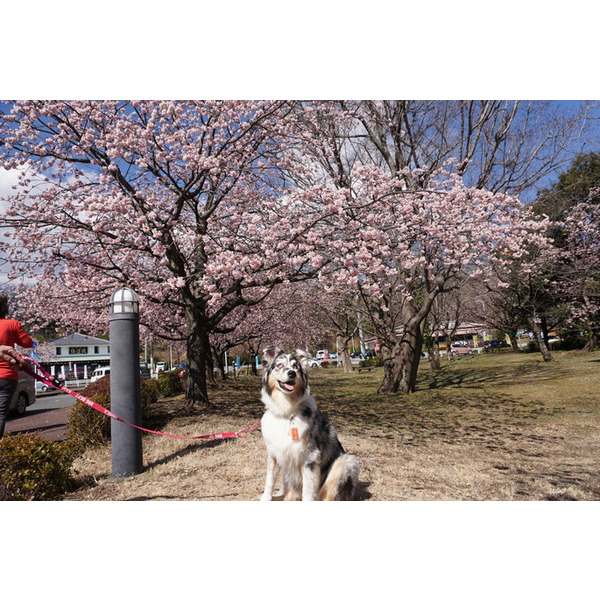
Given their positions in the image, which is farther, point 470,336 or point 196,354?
point 470,336

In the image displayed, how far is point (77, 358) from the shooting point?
23125 millimetres

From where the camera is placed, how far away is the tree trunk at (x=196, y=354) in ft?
28.7

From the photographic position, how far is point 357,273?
271 inches

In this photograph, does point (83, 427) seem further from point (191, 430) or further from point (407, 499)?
point (407, 499)

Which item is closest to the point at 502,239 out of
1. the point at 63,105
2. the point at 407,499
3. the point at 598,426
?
the point at 598,426

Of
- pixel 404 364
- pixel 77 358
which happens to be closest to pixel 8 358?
pixel 404 364

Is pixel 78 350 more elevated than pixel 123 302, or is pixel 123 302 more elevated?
pixel 123 302

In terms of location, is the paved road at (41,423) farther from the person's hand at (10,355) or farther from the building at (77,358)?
the building at (77,358)

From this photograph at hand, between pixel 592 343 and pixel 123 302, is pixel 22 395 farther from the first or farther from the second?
pixel 592 343

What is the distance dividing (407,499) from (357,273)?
3.84m

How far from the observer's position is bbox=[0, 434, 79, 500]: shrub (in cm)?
357

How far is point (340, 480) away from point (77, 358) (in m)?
23.6

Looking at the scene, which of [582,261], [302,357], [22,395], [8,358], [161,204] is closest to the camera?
[302,357]

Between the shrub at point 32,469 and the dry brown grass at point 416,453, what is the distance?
1.02ft
